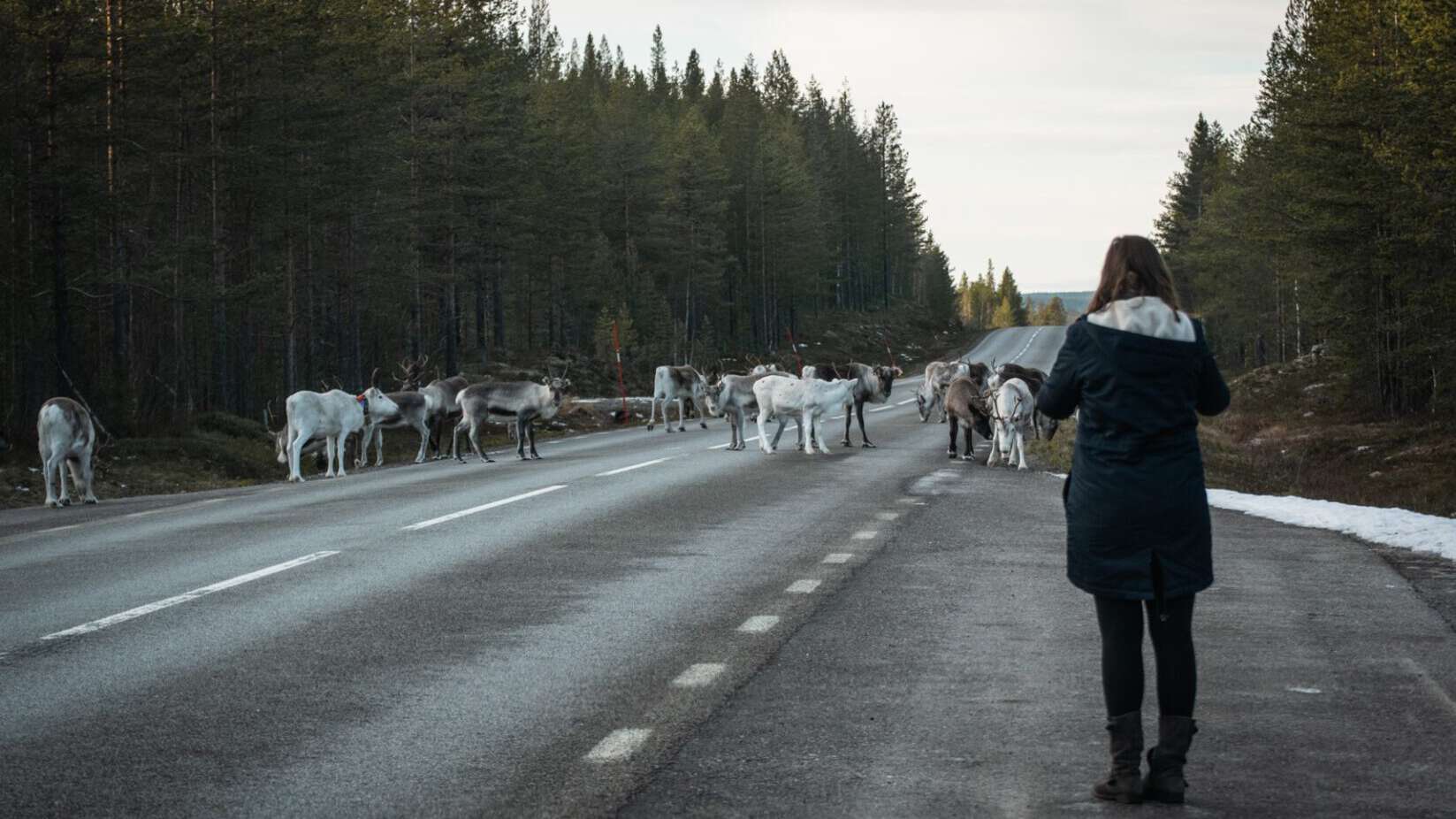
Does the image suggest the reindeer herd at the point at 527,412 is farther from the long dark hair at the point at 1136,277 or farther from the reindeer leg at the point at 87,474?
the long dark hair at the point at 1136,277

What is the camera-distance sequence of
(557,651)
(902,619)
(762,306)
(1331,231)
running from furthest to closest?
(762,306), (1331,231), (902,619), (557,651)

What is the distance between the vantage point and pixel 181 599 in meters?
9.93

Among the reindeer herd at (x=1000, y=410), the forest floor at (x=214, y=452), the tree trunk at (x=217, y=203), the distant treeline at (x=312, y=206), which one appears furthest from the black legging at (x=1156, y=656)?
the tree trunk at (x=217, y=203)

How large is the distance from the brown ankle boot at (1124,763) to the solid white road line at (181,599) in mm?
6094

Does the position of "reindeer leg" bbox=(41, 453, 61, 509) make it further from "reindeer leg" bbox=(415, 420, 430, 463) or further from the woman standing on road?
the woman standing on road

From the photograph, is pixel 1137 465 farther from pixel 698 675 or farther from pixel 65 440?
pixel 65 440

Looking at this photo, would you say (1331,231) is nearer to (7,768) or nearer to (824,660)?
(824,660)

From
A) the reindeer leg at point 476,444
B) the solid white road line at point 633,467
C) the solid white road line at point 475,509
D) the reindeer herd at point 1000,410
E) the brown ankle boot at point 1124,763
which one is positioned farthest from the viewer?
the reindeer leg at point 476,444


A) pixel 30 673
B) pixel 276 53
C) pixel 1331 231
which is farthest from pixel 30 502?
pixel 1331 231

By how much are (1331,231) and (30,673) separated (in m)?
35.4

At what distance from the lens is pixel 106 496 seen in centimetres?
2261

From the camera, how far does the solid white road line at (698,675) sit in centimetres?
721

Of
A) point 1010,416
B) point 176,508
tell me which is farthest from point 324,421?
point 1010,416

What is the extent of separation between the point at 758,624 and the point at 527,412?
19.1 meters
